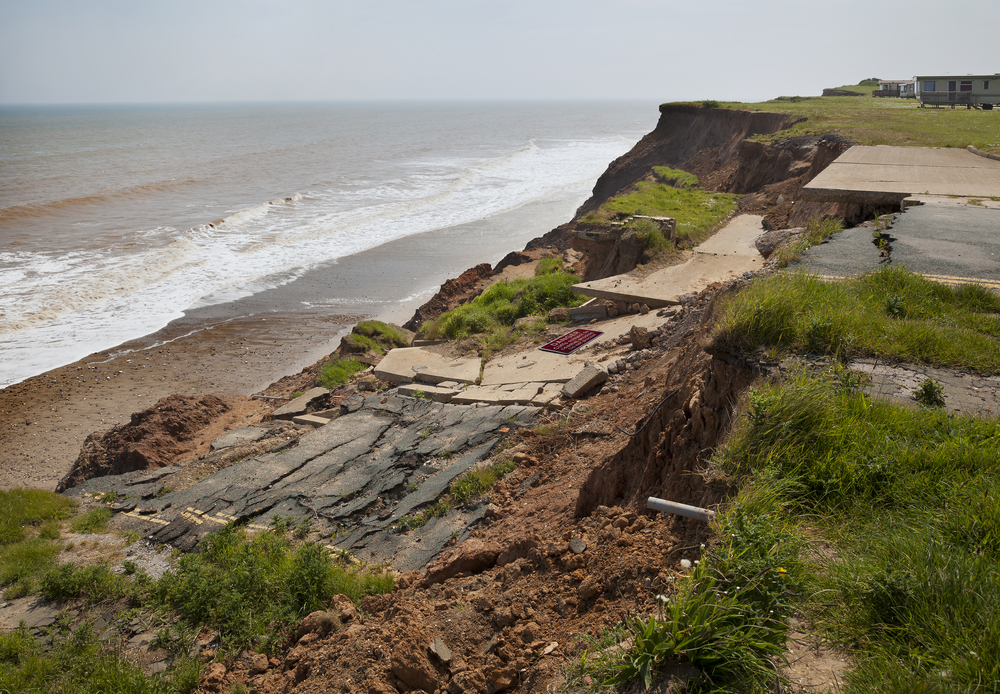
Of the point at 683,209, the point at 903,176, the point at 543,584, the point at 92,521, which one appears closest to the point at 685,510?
the point at 543,584

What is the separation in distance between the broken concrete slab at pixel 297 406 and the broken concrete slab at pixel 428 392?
207 cm

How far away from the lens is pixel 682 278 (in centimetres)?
1132

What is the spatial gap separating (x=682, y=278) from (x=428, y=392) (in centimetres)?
532

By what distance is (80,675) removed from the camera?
4.67 metres

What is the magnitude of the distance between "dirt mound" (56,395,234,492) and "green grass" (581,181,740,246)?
10.2m

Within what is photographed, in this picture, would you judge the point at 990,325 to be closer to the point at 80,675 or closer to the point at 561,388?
the point at 561,388

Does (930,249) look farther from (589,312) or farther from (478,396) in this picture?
(589,312)

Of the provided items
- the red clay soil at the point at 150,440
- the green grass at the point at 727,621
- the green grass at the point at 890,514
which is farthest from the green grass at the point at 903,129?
the red clay soil at the point at 150,440

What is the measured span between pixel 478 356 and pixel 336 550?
222 inches

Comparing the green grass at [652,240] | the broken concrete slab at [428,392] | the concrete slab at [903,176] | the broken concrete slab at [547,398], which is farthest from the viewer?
the green grass at [652,240]

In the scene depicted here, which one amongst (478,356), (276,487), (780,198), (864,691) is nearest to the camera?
(864,691)

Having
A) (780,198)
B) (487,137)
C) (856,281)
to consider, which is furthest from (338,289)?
(487,137)

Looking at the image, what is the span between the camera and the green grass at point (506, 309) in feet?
40.8

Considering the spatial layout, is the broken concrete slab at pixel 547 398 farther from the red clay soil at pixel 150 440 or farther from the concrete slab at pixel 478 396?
the red clay soil at pixel 150 440
